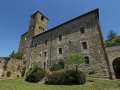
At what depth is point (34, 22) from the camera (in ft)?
111

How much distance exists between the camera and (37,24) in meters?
33.2

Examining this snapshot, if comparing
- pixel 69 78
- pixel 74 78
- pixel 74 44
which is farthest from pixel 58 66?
pixel 74 78

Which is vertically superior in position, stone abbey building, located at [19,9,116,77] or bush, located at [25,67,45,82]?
stone abbey building, located at [19,9,116,77]

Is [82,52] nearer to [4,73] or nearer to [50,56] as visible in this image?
[50,56]

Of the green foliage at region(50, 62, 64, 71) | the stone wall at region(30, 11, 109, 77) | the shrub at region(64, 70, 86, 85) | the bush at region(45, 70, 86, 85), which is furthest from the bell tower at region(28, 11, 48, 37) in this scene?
the shrub at region(64, 70, 86, 85)

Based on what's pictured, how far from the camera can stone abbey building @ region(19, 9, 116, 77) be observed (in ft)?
61.0

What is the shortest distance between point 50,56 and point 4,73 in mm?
12872

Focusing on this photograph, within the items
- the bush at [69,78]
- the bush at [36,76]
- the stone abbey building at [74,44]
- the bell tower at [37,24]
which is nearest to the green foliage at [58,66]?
the stone abbey building at [74,44]

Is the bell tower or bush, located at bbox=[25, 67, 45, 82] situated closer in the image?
bush, located at bbox=[25, 67, 45, 82]

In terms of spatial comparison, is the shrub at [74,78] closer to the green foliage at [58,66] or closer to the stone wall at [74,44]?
the stone wall at [74,44]

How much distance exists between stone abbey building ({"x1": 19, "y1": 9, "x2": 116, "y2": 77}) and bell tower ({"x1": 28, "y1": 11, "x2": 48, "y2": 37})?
0.37 metres

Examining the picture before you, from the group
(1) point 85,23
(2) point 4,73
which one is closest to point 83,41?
(1) point 85,23

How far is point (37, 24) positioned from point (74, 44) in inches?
625

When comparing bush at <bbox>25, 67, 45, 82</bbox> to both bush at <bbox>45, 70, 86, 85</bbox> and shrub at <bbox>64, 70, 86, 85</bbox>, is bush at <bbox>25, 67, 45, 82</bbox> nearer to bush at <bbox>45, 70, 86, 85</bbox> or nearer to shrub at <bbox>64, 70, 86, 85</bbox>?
bush at <bbox>45, 70, 86, 85</bbox>
